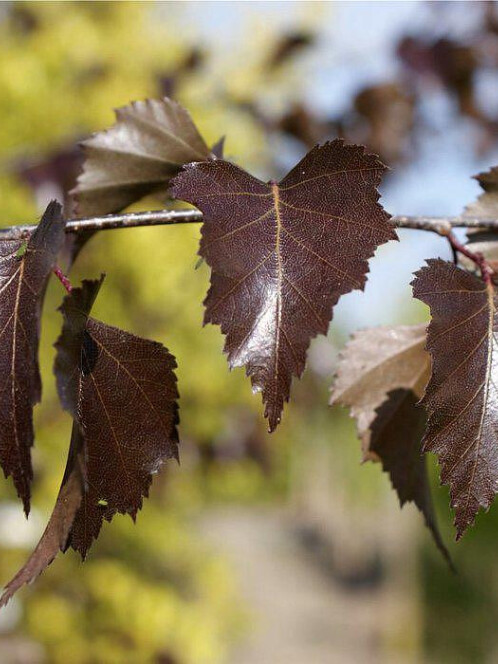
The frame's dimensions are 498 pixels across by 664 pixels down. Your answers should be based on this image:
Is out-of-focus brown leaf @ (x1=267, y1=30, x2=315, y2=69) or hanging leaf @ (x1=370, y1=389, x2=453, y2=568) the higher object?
out-of-focus brown leaf @ (x1=267, y1=30, x2=315, y2=69)

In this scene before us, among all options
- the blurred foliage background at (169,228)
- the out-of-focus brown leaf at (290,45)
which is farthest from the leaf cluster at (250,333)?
the out-of-focus brown leaf at (290,45)

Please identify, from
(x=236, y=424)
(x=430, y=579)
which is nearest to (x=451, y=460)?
(x=236, y=424)

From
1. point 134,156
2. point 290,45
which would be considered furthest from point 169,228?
point 134,156

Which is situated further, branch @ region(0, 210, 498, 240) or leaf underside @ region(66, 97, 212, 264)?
leaf underside @ region(66, 97, 212, 264)

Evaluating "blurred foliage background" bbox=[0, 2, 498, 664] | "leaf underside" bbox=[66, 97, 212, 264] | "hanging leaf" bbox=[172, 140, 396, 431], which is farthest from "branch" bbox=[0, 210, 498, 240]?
"blurred foliage background" bbox=[0, 2, 498, 664]

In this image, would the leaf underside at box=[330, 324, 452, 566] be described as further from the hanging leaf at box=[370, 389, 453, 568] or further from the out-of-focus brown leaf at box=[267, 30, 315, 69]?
the out-of-focus brown leaf at box=[267, 30, 315, 69]

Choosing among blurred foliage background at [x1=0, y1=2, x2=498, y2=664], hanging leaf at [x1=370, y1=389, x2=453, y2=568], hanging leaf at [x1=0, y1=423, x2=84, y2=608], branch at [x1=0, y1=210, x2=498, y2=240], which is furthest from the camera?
blurred foliage background at [x1=0, y1=2, x2=498, y2=664]

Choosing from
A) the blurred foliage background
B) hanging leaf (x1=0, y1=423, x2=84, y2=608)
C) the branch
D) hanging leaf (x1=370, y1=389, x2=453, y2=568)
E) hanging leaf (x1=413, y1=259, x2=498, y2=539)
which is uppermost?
the blurred foliage background

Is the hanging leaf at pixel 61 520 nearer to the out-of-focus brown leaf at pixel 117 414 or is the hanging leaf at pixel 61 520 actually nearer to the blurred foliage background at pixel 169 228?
the out-of-focus brown leaf at pixel 117 414

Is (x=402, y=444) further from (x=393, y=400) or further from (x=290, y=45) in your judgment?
(x=290, y=45)
